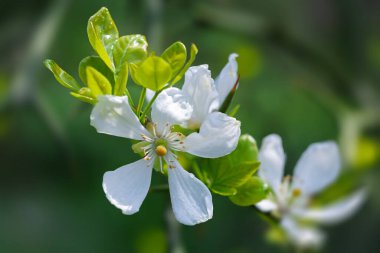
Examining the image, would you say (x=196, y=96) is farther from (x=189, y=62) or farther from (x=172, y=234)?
(x=172, y=234)

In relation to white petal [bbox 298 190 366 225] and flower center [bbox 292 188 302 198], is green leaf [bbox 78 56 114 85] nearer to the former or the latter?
flower center [bbox 292 188 302 198]

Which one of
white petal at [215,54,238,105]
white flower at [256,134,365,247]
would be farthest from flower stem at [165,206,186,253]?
white petal at [215,54,238,105]

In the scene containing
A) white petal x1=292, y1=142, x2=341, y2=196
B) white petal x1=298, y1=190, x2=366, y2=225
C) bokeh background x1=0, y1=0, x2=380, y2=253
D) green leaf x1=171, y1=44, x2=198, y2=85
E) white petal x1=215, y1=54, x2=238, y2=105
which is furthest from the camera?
bokeh background x1=0, y1=0, x2=380, y2=253

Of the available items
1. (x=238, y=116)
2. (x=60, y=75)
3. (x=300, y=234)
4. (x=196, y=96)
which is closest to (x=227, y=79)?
(x=196, y=96)

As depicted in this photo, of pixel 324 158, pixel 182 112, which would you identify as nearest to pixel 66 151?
pixel 324 158

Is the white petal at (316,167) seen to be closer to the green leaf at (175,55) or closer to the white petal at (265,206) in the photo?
the white petal at (265,206)

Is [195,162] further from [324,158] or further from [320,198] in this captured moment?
[320,198]

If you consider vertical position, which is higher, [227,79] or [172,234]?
[227,79]
